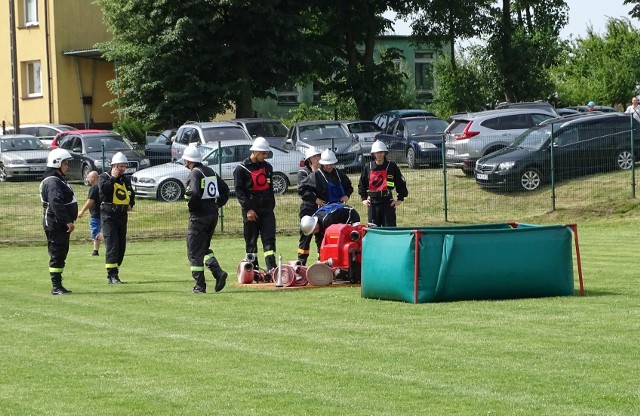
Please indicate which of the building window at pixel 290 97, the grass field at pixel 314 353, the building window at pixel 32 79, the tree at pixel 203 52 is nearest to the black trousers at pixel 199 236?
the grass field at pixel 314 353

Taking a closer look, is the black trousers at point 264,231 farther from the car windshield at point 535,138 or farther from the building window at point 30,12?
the building window at point 30,12

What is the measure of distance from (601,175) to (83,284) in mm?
16345

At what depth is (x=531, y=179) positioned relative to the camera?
3216 centimetres

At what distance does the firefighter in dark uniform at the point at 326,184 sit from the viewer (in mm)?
18672

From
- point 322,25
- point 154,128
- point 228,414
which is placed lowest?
point 228,414

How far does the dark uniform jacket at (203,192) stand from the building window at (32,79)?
4832cm

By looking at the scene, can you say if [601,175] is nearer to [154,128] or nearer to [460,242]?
[460,242]

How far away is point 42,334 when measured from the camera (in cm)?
1352

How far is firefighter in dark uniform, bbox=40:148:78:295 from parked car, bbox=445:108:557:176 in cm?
1833

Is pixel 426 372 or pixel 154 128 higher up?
pixel 154 128

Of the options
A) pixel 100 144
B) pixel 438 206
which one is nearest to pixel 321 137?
pixel 100 144

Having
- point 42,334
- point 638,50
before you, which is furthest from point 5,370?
point 638,50

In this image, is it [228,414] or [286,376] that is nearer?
[228,414]

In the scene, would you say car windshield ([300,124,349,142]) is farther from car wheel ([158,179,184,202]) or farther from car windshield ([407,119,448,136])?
car wheel ([158,179,184,202])
